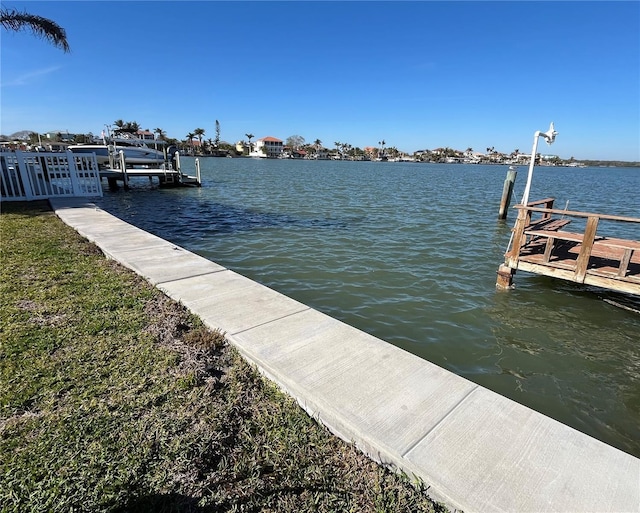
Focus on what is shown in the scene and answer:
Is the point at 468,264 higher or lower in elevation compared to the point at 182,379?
lower

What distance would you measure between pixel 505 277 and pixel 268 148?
568ft

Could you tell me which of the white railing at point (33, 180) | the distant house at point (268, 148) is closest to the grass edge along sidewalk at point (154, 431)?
the white railing at point (33, 180)

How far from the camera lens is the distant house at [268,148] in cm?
16738

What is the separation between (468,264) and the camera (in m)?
9.30

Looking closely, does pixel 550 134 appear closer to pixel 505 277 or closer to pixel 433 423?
pixel 505 277

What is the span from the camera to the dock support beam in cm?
740

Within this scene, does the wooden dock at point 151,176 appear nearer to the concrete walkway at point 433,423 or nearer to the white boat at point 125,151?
the white boat at point 125,151

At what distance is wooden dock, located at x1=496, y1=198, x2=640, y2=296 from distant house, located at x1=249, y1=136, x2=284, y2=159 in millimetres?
167462

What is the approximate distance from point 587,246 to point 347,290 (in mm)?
4270

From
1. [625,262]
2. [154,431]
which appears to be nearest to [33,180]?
[154,431]

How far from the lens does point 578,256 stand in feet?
21.4

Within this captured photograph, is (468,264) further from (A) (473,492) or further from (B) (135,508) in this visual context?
(B) (135,508)

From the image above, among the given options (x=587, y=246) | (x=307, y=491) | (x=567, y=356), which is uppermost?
(x=587, y=246)

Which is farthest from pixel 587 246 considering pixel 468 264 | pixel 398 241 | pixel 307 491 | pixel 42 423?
pixel 42 423
